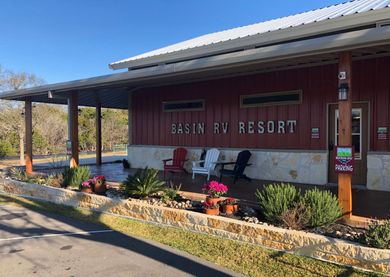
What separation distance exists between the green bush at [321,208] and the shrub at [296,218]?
65 mm

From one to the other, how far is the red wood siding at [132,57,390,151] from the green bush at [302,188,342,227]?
358cm

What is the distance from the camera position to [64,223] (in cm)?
658

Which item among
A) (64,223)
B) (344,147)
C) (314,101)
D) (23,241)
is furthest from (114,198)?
(314,101)

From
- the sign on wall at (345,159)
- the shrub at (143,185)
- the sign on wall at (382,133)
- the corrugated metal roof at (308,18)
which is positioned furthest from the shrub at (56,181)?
the sign on wall at (382,133)

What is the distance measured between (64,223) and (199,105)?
573 cm

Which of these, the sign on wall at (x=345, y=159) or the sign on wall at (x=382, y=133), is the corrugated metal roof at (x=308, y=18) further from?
the sign on wall at (x=345, y=159)

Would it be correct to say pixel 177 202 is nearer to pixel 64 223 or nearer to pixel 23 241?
pixel 64 223

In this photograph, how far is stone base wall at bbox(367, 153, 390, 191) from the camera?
773 cm

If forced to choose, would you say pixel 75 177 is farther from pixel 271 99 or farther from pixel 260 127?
pixel 271 99

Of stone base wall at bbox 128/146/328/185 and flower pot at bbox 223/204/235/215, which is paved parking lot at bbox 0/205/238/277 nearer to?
flower pot at bbox 223/204/235/215

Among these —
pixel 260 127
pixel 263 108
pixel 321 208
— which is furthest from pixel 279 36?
pixel 321 208

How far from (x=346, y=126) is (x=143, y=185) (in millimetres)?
3828

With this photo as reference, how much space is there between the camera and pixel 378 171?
782 centimetres

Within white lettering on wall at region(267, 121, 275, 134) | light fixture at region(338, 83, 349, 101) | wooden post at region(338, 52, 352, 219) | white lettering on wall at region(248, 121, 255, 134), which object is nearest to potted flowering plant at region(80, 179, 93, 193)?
white lettering on wall at region(248, 121, 255, 134)
